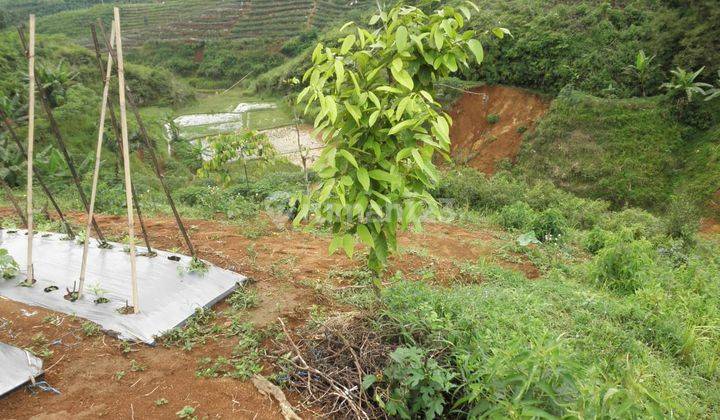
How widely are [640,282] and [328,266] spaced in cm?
293

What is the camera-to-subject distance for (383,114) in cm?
215

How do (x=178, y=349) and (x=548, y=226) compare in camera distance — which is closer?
(x=178, y=349)

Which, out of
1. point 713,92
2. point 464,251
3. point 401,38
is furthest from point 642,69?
point 401,38

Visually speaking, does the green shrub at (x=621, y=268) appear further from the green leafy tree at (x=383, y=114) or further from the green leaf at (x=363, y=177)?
the green leaf at (x=363, y=177)

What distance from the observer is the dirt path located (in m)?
2.29

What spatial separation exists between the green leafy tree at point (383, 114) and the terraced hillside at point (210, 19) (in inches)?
1461

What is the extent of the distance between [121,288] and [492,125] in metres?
14.6

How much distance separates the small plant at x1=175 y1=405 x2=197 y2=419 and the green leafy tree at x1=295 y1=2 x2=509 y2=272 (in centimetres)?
112

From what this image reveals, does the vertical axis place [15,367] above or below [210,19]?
below

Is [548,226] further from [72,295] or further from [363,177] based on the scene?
[72,295]

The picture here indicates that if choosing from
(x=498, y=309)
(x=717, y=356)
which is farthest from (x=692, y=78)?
(x=498, y=309)

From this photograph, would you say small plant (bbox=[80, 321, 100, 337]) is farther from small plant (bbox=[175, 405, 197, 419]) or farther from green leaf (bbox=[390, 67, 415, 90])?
green leaf (bbox=[390, 67, 415, 90])

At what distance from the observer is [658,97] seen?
12.7 metres

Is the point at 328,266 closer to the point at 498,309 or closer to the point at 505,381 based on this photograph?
the point at 498,309
